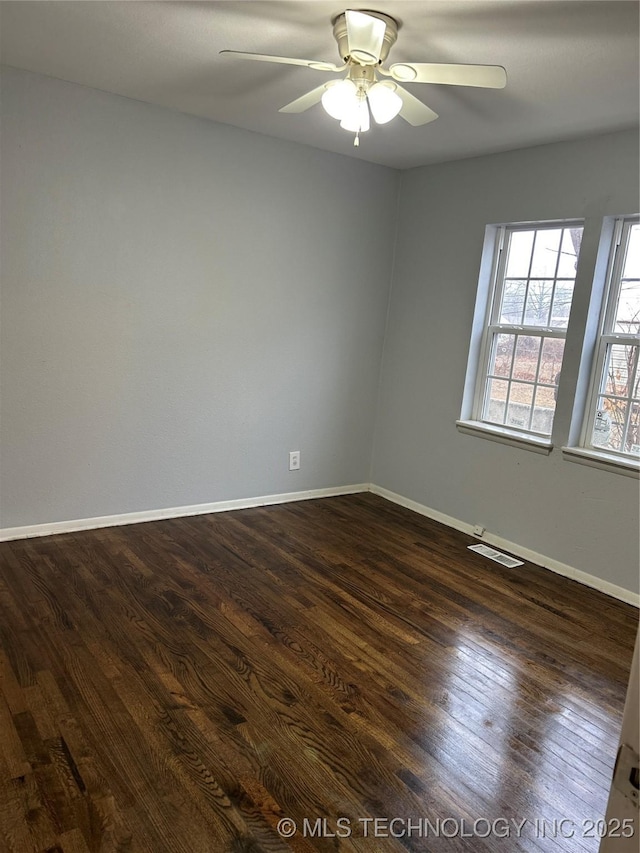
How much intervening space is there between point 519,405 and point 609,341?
0.69 m

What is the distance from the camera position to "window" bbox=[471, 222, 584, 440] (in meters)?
3.70

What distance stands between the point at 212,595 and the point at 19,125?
8.34 ft

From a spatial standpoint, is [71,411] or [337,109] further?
[71,411]

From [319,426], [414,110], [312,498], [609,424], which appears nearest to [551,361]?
[609,424]

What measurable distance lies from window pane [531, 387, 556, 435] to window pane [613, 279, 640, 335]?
53 cm

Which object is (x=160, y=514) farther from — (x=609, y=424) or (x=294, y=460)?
(x=609, y=424)

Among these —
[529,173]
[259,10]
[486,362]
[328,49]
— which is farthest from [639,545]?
[259,10]

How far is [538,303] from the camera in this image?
3.82 metres

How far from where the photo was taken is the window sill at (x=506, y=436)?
369cm

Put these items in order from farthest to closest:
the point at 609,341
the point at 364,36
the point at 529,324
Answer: the point at 529,324, the point at 609,341, the point at 364,36

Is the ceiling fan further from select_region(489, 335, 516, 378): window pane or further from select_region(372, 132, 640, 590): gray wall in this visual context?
select_region(489, 335, 516, 378): window pane

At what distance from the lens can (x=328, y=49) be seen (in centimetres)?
251

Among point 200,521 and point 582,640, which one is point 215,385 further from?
point 582,640

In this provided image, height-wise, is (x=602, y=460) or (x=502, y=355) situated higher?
(x=502, y=355)
